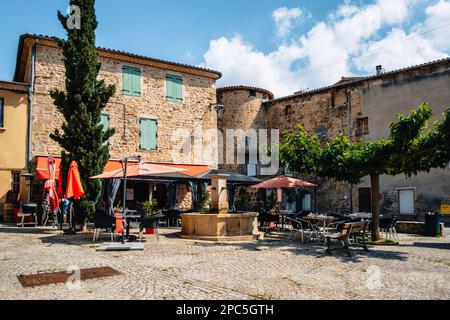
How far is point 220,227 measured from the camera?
10.2 m

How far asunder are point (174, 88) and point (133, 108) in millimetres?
2519

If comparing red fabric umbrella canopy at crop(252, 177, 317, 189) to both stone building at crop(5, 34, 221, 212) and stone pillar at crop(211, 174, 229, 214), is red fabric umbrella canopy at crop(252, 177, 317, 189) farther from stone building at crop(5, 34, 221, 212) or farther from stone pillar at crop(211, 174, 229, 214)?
stone building at crop(5, 34, 221, 212)

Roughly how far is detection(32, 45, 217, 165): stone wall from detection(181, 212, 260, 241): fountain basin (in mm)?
7965

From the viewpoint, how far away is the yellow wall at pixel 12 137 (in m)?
15.5

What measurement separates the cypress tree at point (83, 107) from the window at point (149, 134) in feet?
20.4

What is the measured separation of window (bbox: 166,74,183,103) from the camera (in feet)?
61.7

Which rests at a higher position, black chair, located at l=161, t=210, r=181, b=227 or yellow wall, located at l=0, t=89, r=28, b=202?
yellow wall, located at l=0, t=89, r=28, b=202

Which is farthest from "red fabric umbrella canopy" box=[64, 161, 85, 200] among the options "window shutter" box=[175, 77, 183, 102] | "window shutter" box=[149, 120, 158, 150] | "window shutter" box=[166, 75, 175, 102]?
"window shutter" box=[175, 77, 183, 102]

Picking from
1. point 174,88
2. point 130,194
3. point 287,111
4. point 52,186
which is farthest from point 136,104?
point 287,111

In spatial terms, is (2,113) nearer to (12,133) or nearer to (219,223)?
(12,133)

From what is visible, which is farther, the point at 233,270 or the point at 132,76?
the point at 132,76

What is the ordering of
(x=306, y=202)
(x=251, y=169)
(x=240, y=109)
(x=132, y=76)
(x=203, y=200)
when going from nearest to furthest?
(x=203, y=200) < (x=132, y=76) < (x=306, y=202) < (x=240, y=109) < (x=251, y=169)

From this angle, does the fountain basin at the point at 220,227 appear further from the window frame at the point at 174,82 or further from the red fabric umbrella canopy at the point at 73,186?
the window frame at the point at 174,82
